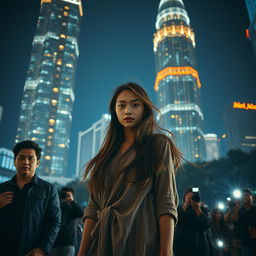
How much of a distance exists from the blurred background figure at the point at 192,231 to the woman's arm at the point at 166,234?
327 centimetres

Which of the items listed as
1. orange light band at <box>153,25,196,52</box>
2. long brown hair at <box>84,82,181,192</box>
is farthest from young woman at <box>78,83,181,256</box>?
orange light band at <box>153,25,196,52</box>

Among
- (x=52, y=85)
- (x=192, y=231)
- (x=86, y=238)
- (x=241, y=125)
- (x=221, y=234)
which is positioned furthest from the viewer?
(x=241, y=125)

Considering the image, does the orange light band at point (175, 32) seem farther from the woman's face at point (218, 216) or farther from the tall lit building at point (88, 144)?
the woman's face at point (218, 216)

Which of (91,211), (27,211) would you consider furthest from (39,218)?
(91,211)

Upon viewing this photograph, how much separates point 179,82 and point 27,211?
12301 centimetres

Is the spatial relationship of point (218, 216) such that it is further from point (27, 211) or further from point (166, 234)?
point (166, 234)

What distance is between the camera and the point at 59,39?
104188 mm

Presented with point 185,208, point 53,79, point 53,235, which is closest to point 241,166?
point 185,208

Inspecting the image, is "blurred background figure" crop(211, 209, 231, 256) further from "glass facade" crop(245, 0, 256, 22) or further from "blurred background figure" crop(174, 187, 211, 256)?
"glass facade" crop(245, 0, 256, 22)

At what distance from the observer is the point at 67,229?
175 inches

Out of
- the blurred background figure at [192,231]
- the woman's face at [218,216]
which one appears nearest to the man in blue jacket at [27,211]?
the blurred background figure at [192,231]

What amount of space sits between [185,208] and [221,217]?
118 inches

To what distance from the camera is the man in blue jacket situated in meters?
2.49

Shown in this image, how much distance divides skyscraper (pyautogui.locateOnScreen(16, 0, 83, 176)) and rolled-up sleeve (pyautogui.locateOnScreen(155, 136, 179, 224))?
3586 inches
